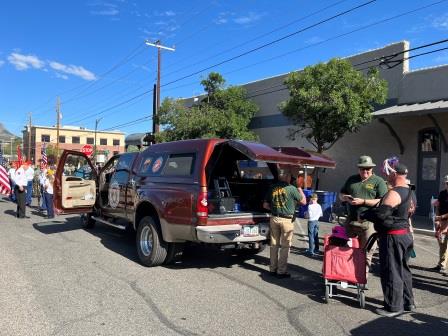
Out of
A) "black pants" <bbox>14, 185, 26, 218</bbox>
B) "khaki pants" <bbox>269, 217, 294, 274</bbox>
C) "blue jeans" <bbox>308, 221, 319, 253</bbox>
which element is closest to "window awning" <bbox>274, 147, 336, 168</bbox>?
"khaki pants" <bbox>269, 217, 294, 274</bbox>

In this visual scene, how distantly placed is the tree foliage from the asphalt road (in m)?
14.4

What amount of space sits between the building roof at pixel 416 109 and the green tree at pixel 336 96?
24.1 inches

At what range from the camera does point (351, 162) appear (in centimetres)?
1916

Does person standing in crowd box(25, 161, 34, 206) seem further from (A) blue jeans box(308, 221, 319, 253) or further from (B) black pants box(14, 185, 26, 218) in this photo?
(A) blue jeans box(308, 221, 319, 253)

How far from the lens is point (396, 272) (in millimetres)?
5215

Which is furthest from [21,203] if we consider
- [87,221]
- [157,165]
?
[157,165]

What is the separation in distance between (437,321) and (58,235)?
8.13m

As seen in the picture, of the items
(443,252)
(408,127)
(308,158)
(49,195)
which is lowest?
(443,252)

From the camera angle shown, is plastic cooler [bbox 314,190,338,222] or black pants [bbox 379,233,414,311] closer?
black pants [bbox 379,233,414,311]

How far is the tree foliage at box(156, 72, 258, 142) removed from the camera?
22.6 meters

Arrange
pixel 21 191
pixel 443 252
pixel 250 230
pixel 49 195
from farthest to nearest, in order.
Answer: pixel 49 195 → pixel 21 191 → pixel 443 252 → pixel 250 230

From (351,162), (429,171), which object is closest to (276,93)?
(351,162)

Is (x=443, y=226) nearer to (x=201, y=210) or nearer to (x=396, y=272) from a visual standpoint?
(x=396, y=272)

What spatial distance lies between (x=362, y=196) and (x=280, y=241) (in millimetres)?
1442
